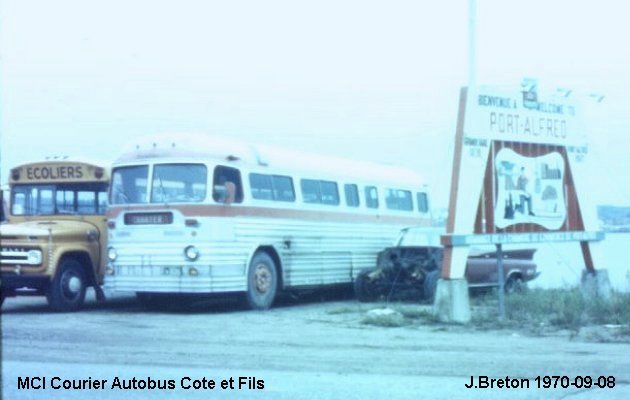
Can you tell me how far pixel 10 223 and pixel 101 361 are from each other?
821cm

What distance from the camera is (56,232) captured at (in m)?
17.9

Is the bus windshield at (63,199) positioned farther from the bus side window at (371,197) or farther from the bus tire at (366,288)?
the bus side window at (371,197)

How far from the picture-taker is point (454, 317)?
15.6 m

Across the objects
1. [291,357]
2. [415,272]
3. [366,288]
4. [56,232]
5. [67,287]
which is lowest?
[291,357]

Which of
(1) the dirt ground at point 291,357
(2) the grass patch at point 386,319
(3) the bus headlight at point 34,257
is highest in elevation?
(3) the bus headlight at point 34,257

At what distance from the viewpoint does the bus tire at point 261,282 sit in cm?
1819

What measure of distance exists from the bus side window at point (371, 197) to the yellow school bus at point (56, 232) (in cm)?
627

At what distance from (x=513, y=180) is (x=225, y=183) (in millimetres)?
5163

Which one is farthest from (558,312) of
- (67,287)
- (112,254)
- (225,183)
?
(67,287)

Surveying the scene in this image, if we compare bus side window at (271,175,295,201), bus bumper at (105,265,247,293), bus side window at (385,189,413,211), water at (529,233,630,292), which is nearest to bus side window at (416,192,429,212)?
bus side window at (385,189,413,211)

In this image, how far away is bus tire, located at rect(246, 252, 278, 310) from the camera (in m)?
18.2

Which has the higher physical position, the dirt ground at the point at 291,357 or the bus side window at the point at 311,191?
the bus side window at the point at 311,191

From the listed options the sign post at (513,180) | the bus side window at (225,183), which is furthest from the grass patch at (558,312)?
the bus side window at (225,183)

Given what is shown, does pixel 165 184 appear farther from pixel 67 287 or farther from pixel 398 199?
pixel 398 199
